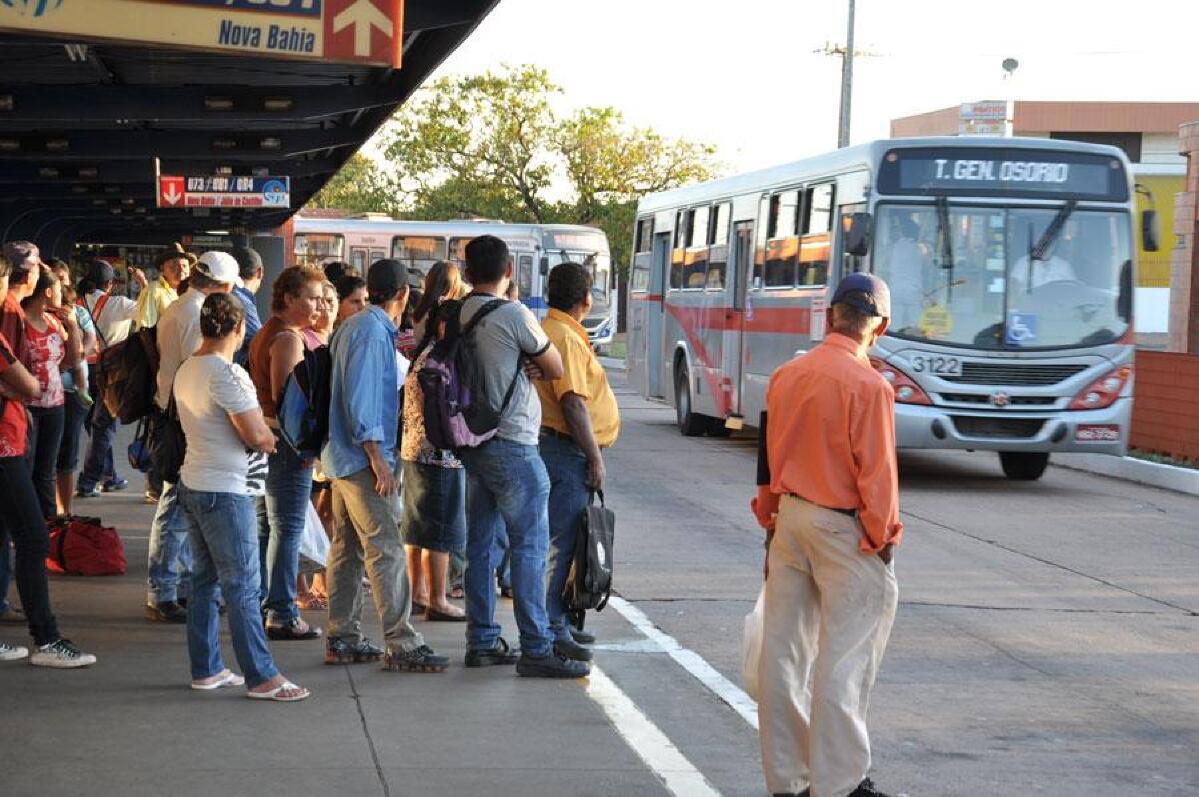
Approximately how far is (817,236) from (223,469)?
1248 centimetres

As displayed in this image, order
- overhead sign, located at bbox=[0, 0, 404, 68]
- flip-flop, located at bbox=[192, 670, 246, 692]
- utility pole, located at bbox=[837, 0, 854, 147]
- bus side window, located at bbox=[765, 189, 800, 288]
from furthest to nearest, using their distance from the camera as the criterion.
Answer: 1. utility pole, located at bbox=[837, 0, 854, 147]
2. bus side window, located at bbox=[765, 189, 800, 288]
3. flip-flop, located at bbox=[192, 670, 246, 692]
4. overhead sign, located at bbox=[0, 0, 404, 68]

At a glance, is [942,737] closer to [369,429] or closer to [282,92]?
[369,429]

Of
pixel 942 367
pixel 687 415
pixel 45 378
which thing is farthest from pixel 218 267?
pixel 687 415

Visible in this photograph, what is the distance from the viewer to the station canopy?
23.1 ft

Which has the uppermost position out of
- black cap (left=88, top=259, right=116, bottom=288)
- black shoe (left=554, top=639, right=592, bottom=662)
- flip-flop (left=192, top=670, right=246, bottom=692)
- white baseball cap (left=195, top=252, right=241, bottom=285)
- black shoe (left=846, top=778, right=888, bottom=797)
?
white baseball cap (left=195, top=252, right=241, bottom=285)

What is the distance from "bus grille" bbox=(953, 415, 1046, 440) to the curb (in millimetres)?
2038

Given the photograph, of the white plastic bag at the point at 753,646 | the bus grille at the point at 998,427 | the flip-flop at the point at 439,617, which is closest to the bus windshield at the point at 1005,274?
the bus grille at the point at 998,427

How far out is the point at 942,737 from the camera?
748cm

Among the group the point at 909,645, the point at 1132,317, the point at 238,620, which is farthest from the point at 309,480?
the point at 1132,317

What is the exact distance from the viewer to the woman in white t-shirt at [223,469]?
24.2 feet

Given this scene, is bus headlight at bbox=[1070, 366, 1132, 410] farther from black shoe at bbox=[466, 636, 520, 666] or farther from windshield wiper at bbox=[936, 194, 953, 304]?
black shoe at bbox=[466, 636, 520, 666]

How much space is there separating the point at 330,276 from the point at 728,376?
39.0ft

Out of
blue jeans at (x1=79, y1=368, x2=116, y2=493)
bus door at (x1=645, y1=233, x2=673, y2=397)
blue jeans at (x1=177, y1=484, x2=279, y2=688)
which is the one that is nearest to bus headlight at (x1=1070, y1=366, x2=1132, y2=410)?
blue jeans at (x1=79, y1=368, x2=116, y2=493)

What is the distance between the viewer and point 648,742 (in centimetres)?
710
